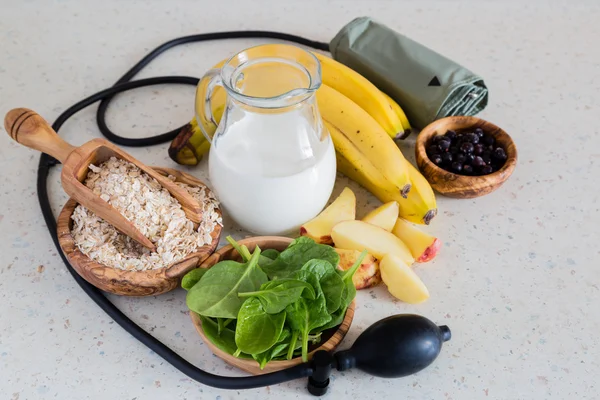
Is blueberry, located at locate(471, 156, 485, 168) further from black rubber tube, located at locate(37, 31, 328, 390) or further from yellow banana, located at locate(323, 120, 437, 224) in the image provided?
black rubber tube, located at locate(37, 31, 328, 390)

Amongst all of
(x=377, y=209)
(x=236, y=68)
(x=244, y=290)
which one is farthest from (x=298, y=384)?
(x=236, y=68)

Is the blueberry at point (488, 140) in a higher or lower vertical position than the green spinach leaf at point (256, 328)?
higher

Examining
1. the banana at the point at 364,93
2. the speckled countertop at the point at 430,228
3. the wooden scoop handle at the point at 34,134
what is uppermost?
the wooden scoop handle at the point at 34,134

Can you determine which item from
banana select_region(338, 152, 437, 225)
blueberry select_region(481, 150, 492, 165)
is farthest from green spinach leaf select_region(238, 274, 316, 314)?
blueberry select_region(481, 150, 492, 165)

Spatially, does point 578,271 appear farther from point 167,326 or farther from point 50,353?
point 50,353

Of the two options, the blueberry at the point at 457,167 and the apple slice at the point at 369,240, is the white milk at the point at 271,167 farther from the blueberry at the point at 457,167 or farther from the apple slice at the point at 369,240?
the blueberry at the point at 457,167

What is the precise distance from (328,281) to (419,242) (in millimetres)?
153

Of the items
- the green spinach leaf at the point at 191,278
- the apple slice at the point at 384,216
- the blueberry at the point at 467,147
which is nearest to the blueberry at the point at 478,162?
the blueberry at the point at 467,147

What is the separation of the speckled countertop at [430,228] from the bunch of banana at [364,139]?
1.4 inches

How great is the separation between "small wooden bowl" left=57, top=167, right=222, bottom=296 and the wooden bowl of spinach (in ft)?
0.05

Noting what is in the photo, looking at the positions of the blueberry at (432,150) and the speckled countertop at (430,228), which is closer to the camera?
the speckled countertop at (430,228)

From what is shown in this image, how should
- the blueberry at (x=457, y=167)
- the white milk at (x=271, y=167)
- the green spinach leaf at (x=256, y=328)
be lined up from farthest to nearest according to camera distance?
1. the blueberry at (x=457, y=167)
2. the white milk at (x=271, y=167)
3. the green spinach leaf at (x=256, y=328)

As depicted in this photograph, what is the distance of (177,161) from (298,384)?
0.35 meters

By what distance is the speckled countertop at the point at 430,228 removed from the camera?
0.63m
